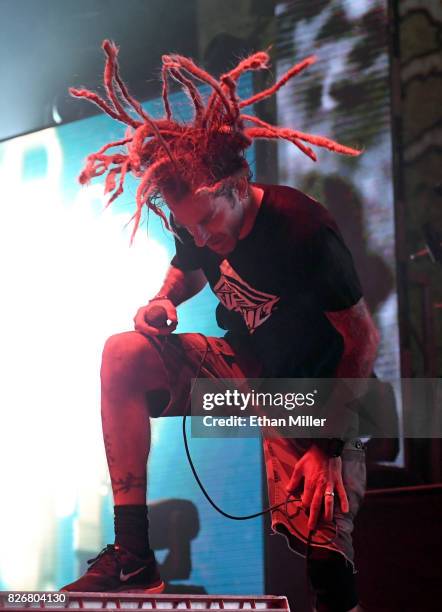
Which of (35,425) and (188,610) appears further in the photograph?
(35,425)

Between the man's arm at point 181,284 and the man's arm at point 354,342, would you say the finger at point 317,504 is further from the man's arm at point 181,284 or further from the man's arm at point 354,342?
the man's arm at point 181,284

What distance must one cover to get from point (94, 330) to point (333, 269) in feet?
2.34

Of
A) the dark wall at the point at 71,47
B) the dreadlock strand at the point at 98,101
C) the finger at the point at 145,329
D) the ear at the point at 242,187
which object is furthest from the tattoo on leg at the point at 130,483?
the dark wall at the point at 71,47

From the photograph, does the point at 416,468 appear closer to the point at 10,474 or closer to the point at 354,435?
the point at 354,435

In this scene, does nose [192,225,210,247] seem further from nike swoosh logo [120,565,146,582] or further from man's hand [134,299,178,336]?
nike swoosh logo [120,565,146,582]

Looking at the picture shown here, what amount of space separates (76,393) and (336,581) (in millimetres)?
874

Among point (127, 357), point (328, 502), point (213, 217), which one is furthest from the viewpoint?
point (127, 357)

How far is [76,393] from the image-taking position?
231 cm

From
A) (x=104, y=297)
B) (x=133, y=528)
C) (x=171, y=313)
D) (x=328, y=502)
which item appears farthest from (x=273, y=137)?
(x=133, y=528)

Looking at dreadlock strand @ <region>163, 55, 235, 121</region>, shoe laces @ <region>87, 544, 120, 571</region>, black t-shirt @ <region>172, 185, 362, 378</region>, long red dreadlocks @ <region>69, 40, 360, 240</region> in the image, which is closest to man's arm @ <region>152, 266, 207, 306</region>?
black t-shirt @ <region>172, 185, 362, 378</region>

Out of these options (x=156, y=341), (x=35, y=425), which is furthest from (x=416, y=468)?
(x=35, y=425)

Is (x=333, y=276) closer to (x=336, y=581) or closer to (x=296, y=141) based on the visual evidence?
(x=296, y=141)

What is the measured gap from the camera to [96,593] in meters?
2.00

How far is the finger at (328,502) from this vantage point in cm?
191
